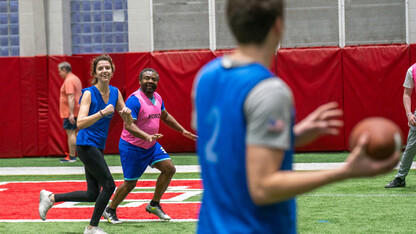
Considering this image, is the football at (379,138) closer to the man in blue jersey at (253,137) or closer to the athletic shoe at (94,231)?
the man in blue jersey at (253,137)

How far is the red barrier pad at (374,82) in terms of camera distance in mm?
16297

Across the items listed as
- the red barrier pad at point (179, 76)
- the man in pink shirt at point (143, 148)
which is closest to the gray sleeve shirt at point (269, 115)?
the man in pink shirt at point (143, 148)

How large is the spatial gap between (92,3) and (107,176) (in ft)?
41.3

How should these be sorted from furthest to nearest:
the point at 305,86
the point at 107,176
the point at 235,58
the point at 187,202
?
the point at 305,86
the point at 187,202
the point at 107,176
the point at 235,58

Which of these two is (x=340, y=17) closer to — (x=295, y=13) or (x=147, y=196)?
(x=295, y=13)

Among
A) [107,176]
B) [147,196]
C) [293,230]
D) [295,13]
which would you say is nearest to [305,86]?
[295,13]

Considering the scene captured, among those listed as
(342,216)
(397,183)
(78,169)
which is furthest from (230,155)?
(78,169)

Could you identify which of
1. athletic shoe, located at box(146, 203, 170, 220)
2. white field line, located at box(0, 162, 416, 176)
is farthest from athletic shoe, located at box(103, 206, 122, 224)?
white field line, located at box(0, 162, 416, 176)

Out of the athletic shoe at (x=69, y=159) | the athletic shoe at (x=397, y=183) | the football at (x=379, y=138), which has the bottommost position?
the athletic shoe at (x=69, y=159)

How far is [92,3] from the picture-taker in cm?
1880

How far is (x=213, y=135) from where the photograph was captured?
7.93 feet

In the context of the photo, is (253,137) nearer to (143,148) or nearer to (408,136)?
(143,148)

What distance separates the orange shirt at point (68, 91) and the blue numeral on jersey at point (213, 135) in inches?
545

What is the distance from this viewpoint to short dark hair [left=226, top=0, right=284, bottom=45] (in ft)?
7.44
